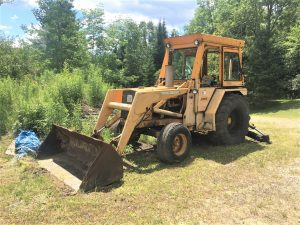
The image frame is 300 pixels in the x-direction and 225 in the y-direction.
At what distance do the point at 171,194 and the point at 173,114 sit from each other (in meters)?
2.55

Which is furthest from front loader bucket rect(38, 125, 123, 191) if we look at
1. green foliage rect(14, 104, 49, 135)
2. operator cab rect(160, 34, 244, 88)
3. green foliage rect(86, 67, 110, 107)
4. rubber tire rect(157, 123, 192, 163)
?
green foliage rect(86, 67, 110, 107)

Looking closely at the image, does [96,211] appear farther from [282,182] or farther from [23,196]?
[282,182]

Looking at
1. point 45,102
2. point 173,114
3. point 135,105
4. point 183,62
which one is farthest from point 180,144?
point 45,102

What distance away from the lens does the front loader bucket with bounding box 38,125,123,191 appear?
5762mm

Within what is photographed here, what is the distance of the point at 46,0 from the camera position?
35.4 m

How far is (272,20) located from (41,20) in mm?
22402

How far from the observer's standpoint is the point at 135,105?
7090 mm

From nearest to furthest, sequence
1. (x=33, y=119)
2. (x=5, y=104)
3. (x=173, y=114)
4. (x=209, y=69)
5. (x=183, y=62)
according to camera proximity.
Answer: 1. (x=173, y=114)
2. (x=183, y=62)
3. (x=209, y=69)
4. (x=33, y=119)
5. (x=5, y=104)

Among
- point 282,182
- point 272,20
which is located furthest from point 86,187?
point 272,20

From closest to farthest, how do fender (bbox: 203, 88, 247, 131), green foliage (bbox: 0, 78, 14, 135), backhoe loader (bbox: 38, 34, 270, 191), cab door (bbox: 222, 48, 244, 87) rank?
backhoe loader (bbox: 38, 34, 270, 191)
fender (bbox: 203, 88, 247, 131)
cab door (bbox: 222, 48, 244, 87)
green foliage (bbox: 0, 78, 14, 135)

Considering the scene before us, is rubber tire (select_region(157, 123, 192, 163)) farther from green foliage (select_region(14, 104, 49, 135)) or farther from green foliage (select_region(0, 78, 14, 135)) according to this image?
green foliage (select_region(0, 78, 14, 135))

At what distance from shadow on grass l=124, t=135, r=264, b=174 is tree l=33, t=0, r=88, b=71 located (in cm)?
2548

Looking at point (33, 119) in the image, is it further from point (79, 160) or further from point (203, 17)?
point (203, 17)

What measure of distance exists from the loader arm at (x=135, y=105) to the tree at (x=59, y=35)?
25255 millimetres
